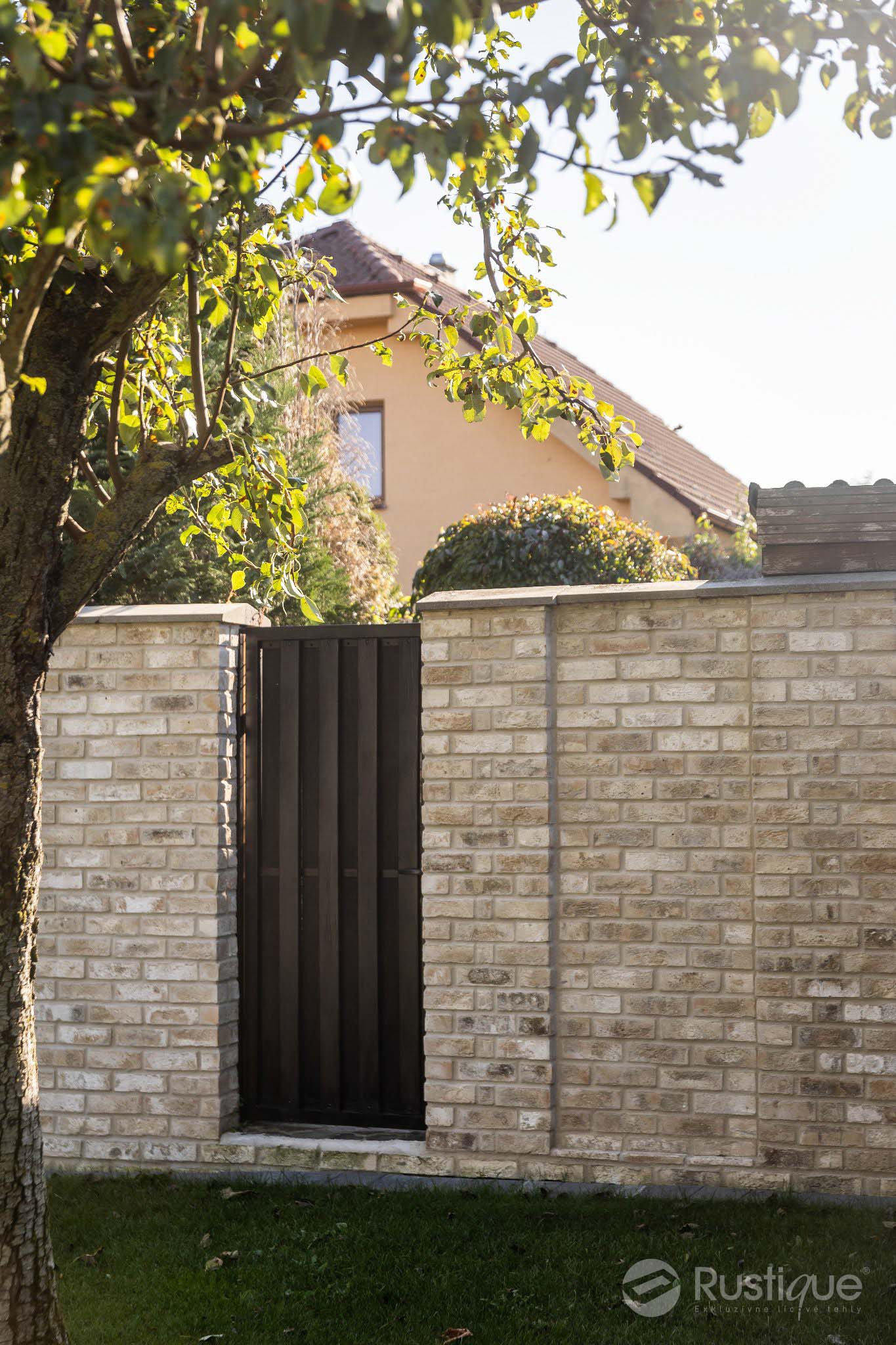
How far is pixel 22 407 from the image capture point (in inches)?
132

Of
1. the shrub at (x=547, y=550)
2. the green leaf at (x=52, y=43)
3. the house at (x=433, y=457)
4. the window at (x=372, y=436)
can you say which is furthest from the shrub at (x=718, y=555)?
the green leaf at (x=52, y=43)

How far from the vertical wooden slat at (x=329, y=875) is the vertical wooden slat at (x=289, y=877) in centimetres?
11

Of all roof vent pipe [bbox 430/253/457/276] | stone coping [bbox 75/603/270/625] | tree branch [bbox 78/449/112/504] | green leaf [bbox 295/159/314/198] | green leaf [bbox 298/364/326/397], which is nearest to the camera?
green leaf [bbox 295/159/314/198]

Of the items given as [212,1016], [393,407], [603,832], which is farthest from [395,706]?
[393,407]

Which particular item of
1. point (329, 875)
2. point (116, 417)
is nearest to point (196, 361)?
point (116, 417)

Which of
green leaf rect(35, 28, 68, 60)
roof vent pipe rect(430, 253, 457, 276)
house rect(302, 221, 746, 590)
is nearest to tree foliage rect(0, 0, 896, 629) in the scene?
green leaf rect(35, 28, 68, 60)

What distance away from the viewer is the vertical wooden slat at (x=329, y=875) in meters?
5.24

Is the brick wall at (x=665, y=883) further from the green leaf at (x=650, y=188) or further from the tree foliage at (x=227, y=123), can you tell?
the green leaf at (x=650, y=188)

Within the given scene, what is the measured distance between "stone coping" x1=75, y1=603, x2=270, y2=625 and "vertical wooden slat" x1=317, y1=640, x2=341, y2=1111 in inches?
15.6

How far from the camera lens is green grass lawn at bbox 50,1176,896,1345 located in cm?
361

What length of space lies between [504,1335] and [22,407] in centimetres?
284

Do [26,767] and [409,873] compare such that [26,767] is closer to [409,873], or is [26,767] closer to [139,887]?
[139,887]

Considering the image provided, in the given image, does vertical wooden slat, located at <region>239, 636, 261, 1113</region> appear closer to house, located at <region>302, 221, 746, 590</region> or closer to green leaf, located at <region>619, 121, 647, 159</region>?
green leaf, located at <region>619, 121, 647, 159</region>

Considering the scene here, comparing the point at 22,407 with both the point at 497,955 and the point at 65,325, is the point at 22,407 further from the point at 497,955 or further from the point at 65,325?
the point at 497,955
